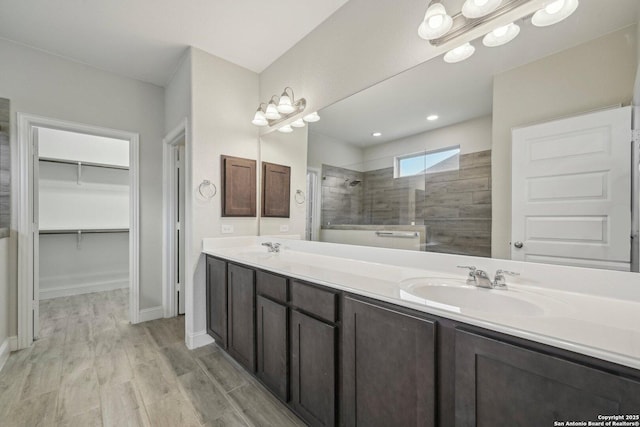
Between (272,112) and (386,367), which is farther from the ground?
(272,112)

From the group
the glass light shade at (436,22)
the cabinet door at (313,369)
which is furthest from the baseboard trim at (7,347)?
the glass light shade at (436,22)

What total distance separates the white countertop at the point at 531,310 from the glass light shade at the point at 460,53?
3.53ft

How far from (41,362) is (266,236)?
197cm

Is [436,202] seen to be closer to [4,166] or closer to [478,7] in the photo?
[478,7]

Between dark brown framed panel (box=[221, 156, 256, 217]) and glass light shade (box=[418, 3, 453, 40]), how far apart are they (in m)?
1.84

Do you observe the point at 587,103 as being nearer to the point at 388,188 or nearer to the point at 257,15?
the point at 388,188

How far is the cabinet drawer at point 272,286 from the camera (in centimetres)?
150

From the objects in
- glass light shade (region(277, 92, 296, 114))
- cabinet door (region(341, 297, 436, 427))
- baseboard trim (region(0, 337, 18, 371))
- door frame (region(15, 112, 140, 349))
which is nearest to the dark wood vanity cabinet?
cabinet door (region(341, 297, 436, 427))

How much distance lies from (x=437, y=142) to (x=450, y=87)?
290 millimetres

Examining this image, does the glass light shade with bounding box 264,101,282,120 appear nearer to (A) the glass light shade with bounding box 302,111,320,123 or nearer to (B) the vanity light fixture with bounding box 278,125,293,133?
(B) the vanity light fixture with bounding box 278,125,293,133

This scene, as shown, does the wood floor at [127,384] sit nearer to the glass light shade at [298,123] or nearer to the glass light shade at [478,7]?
the glass light shade at [298,123]

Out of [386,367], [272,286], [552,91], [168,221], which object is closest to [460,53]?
[552,91]

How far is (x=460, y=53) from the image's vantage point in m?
1.33

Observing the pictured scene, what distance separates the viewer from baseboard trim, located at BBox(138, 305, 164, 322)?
290 cm
